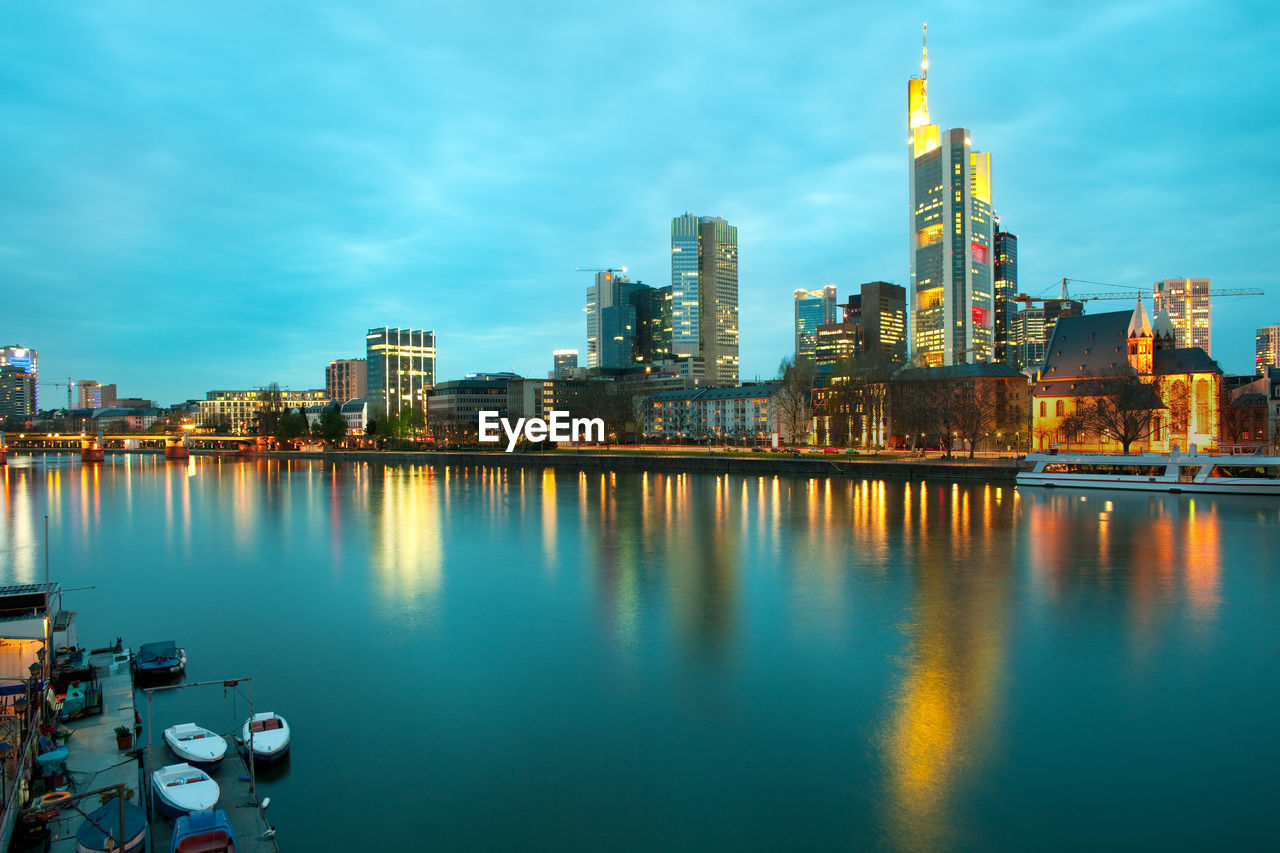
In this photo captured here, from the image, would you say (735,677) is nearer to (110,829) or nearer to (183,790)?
(183,790)

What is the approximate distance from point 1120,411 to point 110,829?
6858 centimetres

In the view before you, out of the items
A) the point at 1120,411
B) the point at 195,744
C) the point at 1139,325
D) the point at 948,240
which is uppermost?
the point at 948,240

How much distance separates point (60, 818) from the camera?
8773 millimetres

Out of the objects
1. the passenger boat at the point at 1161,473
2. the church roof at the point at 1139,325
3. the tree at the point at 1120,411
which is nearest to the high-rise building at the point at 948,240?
the church roof at the point at 1139,325

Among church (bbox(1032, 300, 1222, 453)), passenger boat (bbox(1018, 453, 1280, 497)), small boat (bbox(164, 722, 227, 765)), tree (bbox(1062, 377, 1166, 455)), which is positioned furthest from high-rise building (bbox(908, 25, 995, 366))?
small boat (bbox(164, 722, 227, 765))

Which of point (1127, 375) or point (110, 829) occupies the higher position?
point (1127, 375)

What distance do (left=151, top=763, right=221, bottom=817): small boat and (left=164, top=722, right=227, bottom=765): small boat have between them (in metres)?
0.40

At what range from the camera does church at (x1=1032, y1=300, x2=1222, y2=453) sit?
71062 mm

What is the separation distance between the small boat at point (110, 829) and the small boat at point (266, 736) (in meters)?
1.88

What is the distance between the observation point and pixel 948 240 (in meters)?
166

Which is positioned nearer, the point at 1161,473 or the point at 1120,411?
the point at 1161,473

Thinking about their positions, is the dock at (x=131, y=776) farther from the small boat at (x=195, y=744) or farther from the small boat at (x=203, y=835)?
the small boat at (x=203, y=835)

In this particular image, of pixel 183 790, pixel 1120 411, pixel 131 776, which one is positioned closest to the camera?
pixel 183 790

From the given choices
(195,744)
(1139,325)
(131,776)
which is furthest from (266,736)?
(1139,325)
